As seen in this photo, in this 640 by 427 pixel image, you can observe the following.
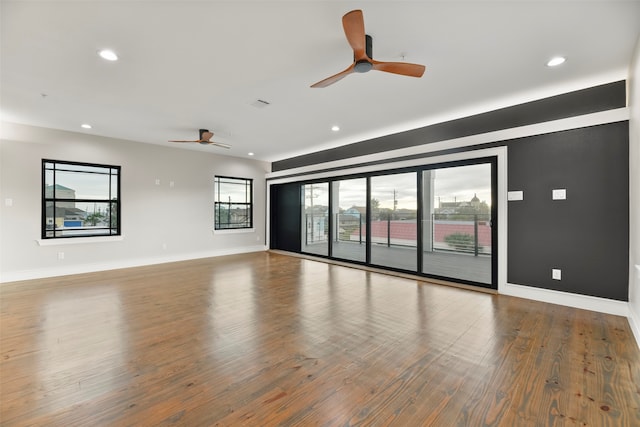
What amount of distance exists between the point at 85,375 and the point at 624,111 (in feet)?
19.4

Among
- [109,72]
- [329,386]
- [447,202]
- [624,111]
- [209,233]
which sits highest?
[109,72]

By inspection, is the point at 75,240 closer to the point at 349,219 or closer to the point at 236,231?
the point at 236,231

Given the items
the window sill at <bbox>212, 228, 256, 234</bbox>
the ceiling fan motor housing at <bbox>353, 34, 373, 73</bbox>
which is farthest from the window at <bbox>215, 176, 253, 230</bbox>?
the ceiling fan motor housing at <bbox>353, 34, 373, 73</bbox>

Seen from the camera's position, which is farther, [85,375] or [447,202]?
[447,202]

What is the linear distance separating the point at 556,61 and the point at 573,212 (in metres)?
1.88

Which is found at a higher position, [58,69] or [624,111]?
[58,69]

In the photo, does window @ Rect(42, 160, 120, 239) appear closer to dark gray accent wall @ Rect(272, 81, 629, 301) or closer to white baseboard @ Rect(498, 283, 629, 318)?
dark gray accent wall @ Rect(272, 81, 629, 301)

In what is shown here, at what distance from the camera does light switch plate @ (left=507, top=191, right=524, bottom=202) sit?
3.97 metres

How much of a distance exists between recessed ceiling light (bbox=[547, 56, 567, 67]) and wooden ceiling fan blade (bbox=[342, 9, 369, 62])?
2108 millimetres

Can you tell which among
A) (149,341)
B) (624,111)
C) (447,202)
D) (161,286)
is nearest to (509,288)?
(447,202)

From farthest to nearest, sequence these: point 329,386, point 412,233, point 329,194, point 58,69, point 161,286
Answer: point 329,194, point 412,233, point 161,286, point 58,69, point 329,386

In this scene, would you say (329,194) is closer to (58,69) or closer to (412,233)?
(412,233)

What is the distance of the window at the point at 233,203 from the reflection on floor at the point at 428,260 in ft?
10.2

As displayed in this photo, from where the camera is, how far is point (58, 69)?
3.05 metres
